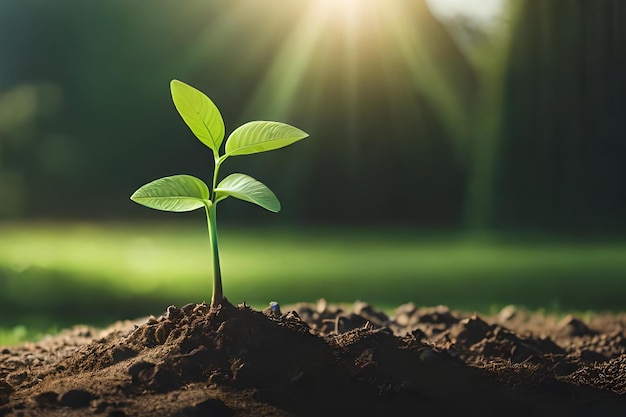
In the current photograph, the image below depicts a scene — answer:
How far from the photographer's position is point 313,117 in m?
3.93

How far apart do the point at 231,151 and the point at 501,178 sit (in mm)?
2619

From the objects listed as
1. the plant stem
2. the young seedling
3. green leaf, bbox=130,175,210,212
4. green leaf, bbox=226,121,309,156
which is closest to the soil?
the plant stem

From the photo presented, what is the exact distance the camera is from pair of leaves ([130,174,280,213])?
1.58m

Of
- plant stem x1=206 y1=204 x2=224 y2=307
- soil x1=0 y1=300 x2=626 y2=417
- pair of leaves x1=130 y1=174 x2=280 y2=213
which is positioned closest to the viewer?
soil x1=0 y1=300 x2=626 y2=417

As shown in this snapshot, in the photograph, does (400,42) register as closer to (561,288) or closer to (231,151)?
(561,288)

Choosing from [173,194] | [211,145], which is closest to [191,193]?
[173,194]

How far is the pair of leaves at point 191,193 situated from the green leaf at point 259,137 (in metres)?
0.07

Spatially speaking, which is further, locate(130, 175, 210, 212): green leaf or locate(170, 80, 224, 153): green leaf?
locate(170, 80, 224, 153): green leaf

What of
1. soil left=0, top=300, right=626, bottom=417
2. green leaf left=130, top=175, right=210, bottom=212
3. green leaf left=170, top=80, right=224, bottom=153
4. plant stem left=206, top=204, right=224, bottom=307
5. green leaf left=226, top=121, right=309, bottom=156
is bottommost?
soil left=0, top=300, right=626, bottom=417

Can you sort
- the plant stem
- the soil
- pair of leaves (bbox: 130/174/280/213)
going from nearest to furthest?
the soil → pair of leaves (bbox: 130/174/280/213) → the plant stem

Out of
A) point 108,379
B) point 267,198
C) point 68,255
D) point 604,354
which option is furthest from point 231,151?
point 68,255

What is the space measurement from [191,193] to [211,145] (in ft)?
0.55

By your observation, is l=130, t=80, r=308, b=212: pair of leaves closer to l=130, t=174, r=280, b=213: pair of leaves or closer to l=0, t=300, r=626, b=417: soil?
l=130, t=174, r=280, b=213: pair of leaves

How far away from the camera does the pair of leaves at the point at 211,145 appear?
1.60m
